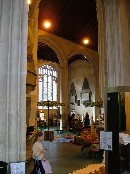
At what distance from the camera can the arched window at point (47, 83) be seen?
90.6 ft

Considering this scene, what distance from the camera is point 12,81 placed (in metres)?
4.66

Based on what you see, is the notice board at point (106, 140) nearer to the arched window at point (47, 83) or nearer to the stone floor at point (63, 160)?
the stone floor at point (63, 160)

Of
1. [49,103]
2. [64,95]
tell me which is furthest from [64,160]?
[64,95]

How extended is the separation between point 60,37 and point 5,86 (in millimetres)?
16024

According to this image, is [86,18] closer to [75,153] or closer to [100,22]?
[100,22]

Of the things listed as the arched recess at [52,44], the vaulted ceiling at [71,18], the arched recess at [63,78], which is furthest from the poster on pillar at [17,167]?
the arched recess at [63,78]

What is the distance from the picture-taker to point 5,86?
15.2 ft

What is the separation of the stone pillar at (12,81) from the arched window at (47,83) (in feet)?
73.8

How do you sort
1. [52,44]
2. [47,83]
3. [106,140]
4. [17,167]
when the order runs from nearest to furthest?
[17,167]
[106,140]
[52,44]
[47,83]

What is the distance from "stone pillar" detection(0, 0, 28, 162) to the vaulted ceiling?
10.6 meters

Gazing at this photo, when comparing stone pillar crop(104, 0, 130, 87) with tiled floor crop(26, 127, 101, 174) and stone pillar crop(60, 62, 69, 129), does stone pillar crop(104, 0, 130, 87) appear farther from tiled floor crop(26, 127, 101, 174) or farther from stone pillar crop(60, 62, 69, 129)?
stone pillar crop(60, 62, 69, 129)

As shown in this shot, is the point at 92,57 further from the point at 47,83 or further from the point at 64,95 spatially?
the point at 47,83

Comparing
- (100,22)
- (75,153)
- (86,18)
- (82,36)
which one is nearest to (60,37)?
(82,36)

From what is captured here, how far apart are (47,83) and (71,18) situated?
1174 cm
